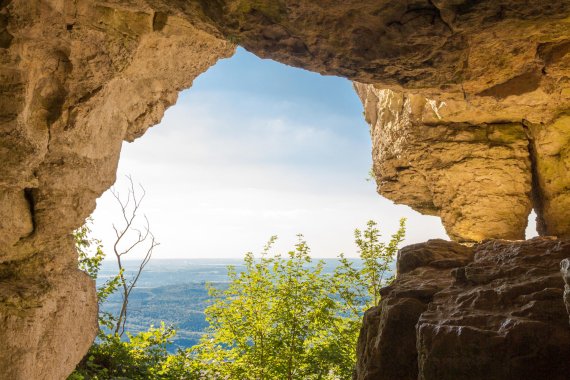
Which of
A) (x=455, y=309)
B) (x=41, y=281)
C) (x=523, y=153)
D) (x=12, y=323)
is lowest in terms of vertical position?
(x=12, y=323)

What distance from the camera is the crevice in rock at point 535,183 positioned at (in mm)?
8641

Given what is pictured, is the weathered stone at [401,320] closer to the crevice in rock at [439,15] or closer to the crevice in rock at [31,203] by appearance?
the crevice in rock at [439,15]

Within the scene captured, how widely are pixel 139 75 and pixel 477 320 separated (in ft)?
19.6

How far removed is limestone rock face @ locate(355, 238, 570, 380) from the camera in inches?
117

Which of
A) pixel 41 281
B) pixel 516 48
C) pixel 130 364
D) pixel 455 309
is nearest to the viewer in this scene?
pixel 455 309

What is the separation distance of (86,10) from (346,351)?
10352 mm

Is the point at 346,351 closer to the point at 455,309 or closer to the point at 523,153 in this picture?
the point at 523,153

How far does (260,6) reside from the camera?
14.0ft

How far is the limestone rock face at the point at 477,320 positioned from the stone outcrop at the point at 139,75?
2691 millimetres

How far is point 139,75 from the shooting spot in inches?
243

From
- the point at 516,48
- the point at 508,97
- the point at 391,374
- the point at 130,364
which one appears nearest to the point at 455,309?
the point at 391,374

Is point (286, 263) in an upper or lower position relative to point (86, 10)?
lower

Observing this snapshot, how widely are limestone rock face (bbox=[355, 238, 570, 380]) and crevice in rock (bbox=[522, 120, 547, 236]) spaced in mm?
4593

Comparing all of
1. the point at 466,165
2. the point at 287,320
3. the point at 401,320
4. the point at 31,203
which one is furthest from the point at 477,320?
the point at 287,320
